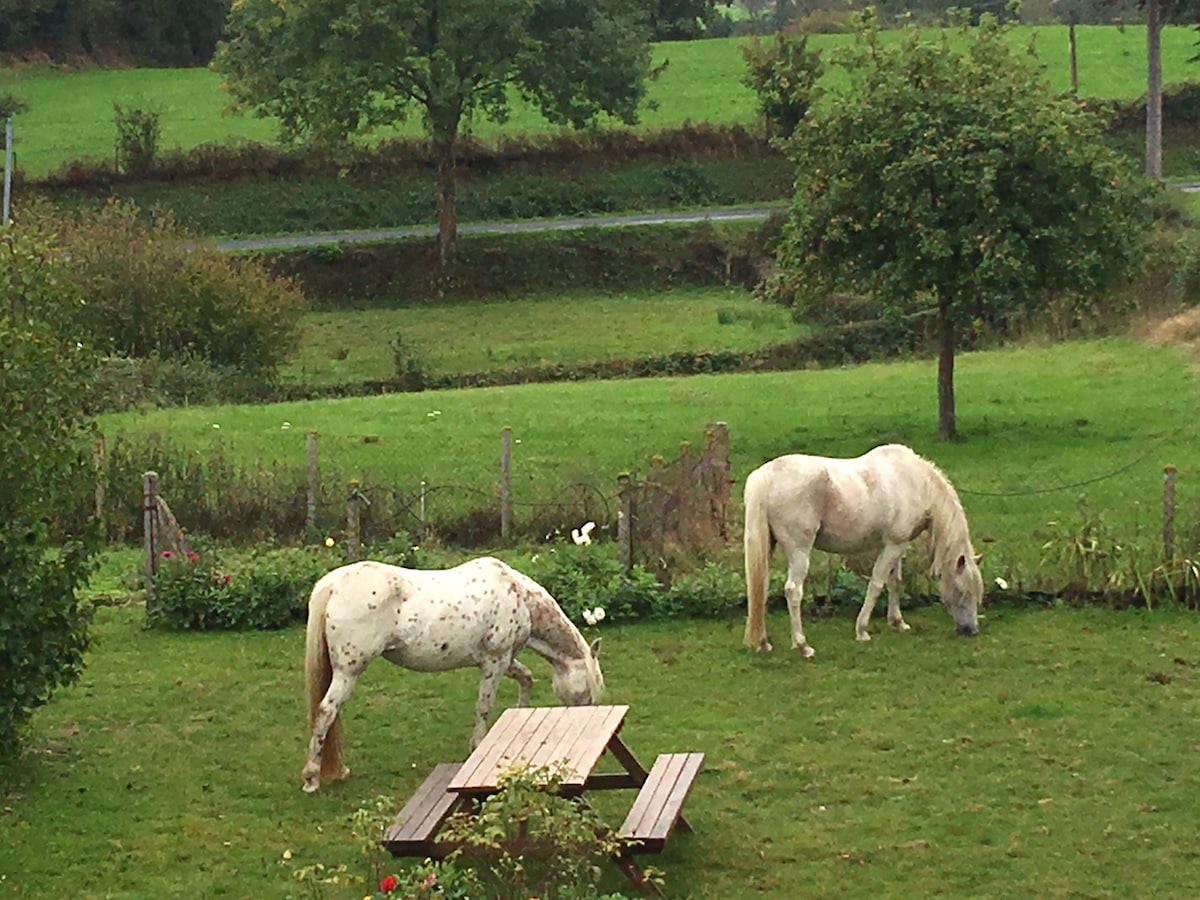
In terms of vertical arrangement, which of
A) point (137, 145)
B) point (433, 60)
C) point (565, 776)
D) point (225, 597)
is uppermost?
point (433, 60)

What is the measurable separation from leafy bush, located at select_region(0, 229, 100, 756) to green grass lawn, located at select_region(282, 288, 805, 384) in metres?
20.2

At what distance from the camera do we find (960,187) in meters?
21.0

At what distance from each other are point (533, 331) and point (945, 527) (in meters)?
23.1

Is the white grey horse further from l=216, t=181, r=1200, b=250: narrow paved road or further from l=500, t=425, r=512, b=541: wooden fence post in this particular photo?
l=216, t=181, r=1200, b=250: narrow paved road

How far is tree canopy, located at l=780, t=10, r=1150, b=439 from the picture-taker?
2103 cm

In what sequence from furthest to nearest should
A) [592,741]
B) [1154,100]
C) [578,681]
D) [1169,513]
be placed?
[1154,100], [1169,513], [578,681], [592,741]

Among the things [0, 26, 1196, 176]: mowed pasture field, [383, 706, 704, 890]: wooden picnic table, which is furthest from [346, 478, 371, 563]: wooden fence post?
[0, 26, 1196, 176]: mowed pasture field

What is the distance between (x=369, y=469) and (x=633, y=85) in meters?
20.9

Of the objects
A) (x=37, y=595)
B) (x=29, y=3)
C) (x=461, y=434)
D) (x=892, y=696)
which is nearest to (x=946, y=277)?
(x=461, y=434)

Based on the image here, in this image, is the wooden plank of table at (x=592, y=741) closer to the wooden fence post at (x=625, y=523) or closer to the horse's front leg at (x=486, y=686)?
the horse's front leg at (x=486, y=686)

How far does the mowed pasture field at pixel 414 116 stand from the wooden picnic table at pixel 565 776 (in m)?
40.2

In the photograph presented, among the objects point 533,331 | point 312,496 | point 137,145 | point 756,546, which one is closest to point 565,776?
point 756,546

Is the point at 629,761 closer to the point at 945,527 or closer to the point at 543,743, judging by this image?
the point at 543,743

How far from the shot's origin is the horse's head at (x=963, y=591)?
13.3 m
